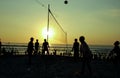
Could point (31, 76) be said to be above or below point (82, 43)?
below

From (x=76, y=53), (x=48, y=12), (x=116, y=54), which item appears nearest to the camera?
(x=116, y=54)

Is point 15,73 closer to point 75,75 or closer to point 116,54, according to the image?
point 75,75

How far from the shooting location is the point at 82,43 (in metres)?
16.1

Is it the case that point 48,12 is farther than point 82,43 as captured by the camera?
Yes

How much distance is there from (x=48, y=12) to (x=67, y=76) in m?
14.6

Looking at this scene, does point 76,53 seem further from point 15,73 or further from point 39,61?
point 15,73

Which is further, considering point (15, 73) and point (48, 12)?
point (48, 12)

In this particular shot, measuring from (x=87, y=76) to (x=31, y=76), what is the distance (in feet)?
9.97

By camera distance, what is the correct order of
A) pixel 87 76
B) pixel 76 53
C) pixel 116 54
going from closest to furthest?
pixel 87 76 → pixel 116 54 → pixel 76 53

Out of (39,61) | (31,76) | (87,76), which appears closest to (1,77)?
(31,76)

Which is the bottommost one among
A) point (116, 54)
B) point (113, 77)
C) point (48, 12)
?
point (113, 77)

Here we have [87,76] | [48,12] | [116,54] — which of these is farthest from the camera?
[48,12]

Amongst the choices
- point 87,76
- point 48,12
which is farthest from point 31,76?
point 48,12

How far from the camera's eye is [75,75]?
16.2m
